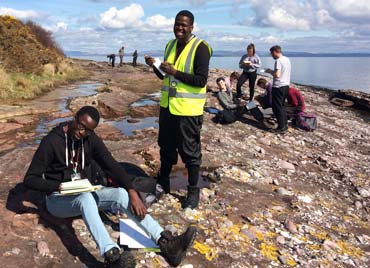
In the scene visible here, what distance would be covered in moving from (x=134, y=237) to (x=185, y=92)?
1906mm

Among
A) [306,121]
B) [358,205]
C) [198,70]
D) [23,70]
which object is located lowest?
[358,205]

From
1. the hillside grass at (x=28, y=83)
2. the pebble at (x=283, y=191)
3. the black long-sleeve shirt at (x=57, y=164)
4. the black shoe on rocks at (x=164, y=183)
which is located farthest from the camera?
the hillside grass at (x=28, y=83)

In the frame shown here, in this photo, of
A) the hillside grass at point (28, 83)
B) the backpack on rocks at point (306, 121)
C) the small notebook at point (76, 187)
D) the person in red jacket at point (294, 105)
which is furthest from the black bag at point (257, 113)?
the hillside grass at point (28, 83)

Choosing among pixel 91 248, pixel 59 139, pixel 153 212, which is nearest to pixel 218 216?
pixel 153 212

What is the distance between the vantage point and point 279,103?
10328 mm

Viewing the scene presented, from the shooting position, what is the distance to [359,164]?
9.27 meters

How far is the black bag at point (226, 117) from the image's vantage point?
10.9 meters

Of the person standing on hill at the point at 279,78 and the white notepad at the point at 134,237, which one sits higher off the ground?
the person standing on hill at the point at 279,78

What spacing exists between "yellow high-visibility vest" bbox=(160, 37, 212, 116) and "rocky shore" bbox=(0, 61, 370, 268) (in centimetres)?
147

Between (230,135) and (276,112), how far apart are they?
4.99 feet

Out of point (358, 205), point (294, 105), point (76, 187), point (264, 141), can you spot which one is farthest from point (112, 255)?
point (294, 105)

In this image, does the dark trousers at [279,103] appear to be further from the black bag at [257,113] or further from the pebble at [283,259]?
the pebble at [283,259]

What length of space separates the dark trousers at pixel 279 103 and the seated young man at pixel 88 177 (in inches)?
267

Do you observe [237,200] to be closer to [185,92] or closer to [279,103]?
[185,92]
